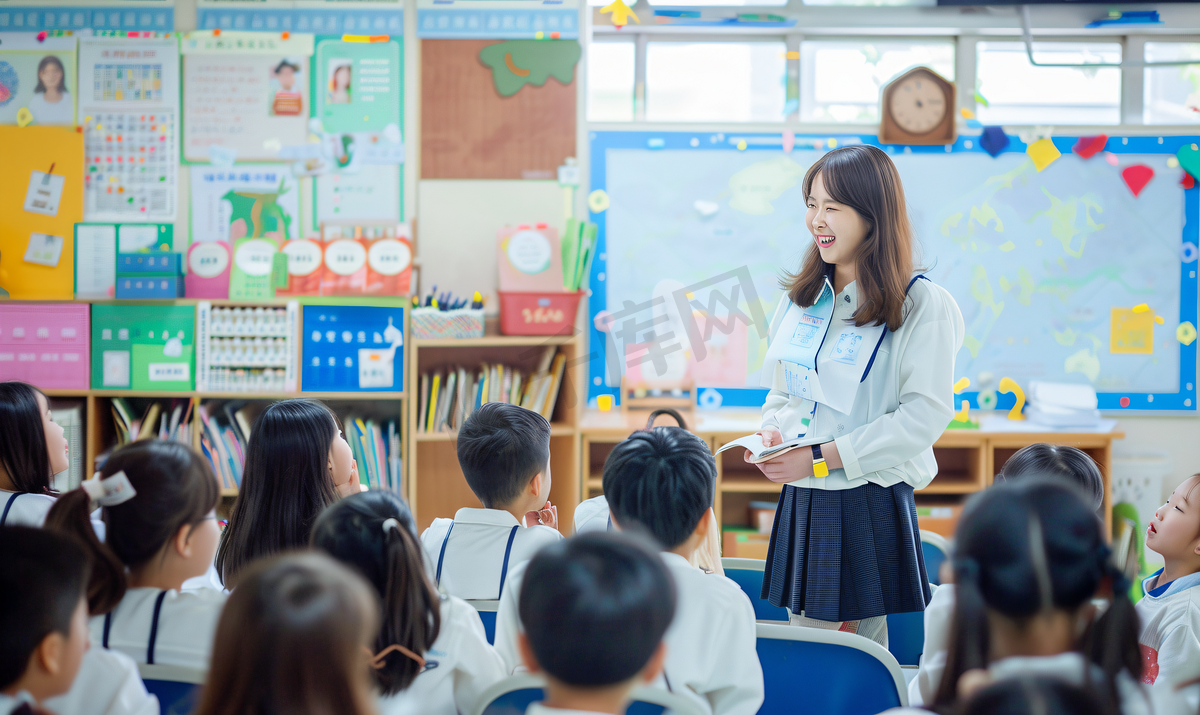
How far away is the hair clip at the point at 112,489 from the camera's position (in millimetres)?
1155

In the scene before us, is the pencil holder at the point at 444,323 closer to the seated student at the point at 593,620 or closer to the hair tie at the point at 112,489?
the hair tie at the point at 112,489

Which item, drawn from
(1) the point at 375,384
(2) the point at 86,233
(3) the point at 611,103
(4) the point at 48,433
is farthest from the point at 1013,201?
(2) the point at 86,233

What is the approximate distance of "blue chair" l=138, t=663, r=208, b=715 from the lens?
3.25 feet

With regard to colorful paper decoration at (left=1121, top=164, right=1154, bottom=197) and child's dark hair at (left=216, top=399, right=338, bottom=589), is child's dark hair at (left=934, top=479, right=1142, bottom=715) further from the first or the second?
colorful paper decoration at (left=1121, top=164, right=1154, bottom=197)

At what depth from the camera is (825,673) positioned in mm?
1138

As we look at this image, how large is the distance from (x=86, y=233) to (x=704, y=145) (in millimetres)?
2460

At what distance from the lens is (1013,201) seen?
10.9 ft

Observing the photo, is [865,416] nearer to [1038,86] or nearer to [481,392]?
[481,392]

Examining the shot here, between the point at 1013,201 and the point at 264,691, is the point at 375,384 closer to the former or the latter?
the point at 264,691

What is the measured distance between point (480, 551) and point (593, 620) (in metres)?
0.64

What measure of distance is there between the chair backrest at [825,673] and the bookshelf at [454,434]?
5.66ft

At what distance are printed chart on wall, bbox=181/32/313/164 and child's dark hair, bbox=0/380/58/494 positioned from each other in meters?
1.75

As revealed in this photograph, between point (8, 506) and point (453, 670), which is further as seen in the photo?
point (8, 506)

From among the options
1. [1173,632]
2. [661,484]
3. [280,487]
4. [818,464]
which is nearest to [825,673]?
[661,484]
